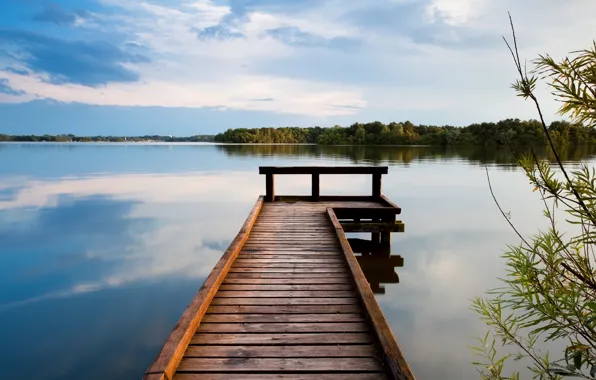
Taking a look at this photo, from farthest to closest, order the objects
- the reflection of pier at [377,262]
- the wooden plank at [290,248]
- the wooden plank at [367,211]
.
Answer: the wooden plank at [367,211] → the reflection of pier at [377,262] → the wooden plank at [290,248]

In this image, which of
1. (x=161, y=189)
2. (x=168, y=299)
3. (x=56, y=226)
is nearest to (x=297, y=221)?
(x=168, y=299)

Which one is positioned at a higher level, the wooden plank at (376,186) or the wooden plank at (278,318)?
the wooden plank at (376,186)

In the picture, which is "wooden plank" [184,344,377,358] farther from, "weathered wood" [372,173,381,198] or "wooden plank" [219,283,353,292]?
"weathered wood" [372,173,381,198]

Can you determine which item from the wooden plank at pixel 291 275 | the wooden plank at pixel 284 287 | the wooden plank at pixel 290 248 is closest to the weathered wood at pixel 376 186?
the wooden plank at pixel 290 248

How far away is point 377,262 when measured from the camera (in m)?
9.37

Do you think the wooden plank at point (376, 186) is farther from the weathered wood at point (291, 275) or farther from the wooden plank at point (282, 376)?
the wooden plank at point (282, 376)

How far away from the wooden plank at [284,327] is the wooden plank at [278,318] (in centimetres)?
6

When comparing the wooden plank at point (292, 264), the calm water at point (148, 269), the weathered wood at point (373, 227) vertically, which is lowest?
the calm water at point (148, 269)

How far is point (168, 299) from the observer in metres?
7.19

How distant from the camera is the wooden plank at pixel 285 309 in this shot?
372 cm

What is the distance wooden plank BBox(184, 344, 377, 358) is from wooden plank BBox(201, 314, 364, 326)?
0.46 metres

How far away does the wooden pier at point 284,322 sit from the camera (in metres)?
2.74

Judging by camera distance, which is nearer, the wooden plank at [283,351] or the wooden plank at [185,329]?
the wooden plank at [185,329]

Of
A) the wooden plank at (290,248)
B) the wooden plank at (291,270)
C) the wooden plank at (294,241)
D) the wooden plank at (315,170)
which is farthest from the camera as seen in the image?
the wooden plank at (315,170)
